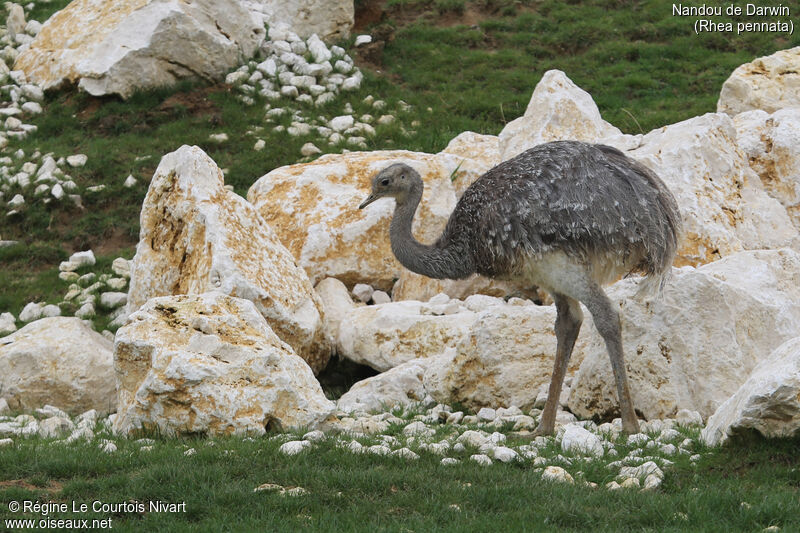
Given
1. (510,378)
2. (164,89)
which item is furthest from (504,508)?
(164,89)

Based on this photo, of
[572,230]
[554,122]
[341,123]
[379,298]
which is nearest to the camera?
[572,230]

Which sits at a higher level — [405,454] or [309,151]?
[309,151]

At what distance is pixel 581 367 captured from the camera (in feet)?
29.8

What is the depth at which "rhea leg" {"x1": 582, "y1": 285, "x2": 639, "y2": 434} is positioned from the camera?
8.18 meters

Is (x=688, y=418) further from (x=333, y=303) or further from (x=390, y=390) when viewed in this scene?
(x=333, y=303)

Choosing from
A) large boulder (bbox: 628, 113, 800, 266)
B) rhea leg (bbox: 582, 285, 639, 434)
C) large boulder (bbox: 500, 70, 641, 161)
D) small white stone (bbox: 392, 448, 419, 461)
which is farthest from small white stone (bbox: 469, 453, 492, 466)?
large boulder (bbox: 500, 70, 641, 161)

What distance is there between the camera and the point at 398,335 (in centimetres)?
1064

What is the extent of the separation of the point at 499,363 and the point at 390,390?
1098mm

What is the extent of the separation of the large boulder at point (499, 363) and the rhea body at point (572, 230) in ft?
2.30

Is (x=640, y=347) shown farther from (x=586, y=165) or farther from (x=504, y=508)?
(x=504, y=508)

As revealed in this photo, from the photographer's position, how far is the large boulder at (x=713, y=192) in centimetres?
1090

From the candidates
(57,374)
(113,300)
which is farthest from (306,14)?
(57,374)

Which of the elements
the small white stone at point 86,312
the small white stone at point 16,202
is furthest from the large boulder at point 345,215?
the small white stone at point 16,202

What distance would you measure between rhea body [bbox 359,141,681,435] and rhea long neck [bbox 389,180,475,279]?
10 cm
